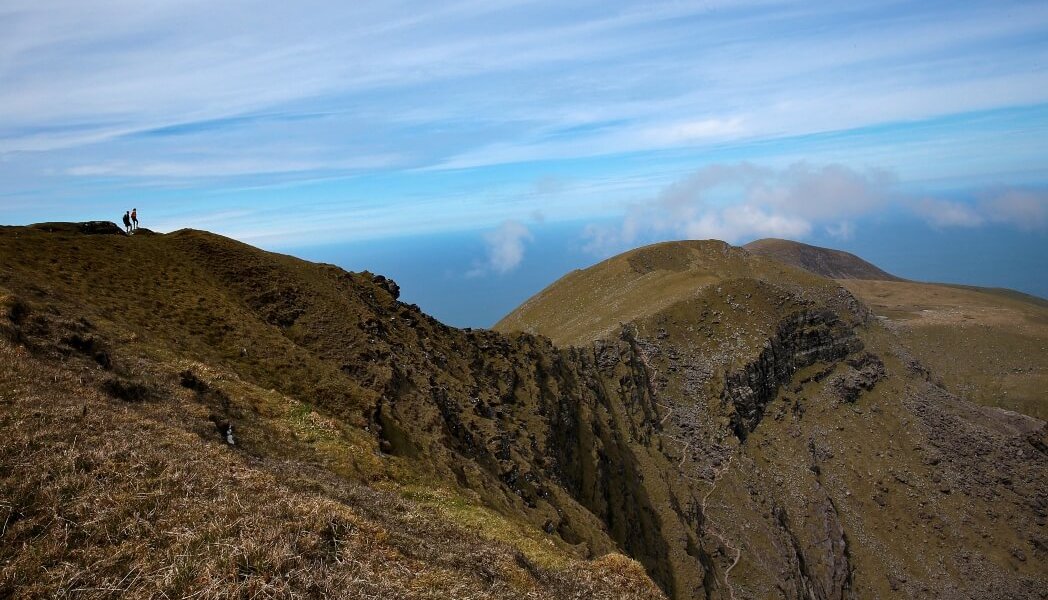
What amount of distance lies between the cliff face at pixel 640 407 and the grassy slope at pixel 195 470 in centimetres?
33

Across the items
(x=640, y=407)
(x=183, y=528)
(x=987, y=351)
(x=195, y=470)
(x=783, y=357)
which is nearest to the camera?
(x=183, y=528)

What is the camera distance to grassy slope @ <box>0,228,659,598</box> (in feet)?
37.2


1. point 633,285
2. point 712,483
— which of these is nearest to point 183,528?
point 712,483

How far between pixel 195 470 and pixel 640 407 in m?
81.1

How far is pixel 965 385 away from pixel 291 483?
183768 millimetres

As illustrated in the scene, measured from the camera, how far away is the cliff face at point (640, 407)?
105ft

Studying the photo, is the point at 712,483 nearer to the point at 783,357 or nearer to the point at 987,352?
the point at 783,357

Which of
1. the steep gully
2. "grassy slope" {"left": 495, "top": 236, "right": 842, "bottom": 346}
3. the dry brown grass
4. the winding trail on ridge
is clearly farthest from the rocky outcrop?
the dry brown grass

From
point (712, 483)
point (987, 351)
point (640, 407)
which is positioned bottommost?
point (712, 483)

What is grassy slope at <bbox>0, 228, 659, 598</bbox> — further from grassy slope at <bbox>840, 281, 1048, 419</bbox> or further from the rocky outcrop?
grassy slope at <bbox>840, 281, 1048, 419</bbox>

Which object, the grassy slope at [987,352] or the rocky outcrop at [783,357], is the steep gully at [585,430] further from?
the grassy slope at [987,352]

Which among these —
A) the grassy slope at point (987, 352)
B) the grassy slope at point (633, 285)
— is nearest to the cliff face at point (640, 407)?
the grassy slope at point (633, 285)

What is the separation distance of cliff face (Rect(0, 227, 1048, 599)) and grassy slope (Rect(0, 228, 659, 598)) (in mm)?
329

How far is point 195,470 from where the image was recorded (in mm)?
15125
